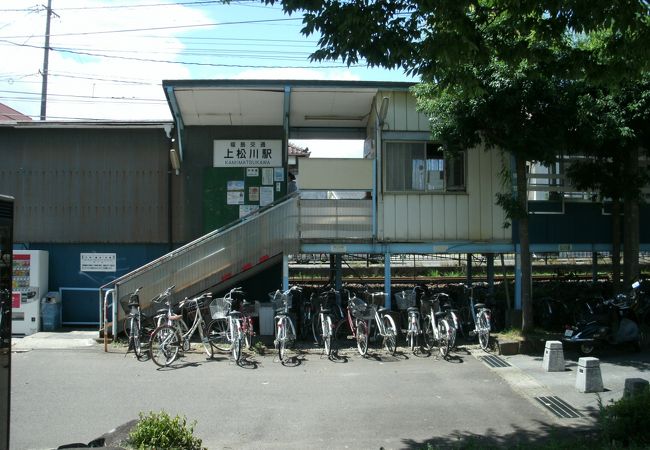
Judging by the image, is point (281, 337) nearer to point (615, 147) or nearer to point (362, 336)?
point (362, 336)

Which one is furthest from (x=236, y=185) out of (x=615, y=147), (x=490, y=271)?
(x=615, y=147)

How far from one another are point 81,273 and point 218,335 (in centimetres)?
549

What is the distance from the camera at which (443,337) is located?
33.1ft

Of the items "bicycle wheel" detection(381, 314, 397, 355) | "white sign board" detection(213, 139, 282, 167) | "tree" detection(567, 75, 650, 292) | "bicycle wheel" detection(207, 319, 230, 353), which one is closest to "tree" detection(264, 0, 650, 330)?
"tree" detection(567, 75, 650, 292)

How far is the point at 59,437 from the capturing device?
6.22 meters

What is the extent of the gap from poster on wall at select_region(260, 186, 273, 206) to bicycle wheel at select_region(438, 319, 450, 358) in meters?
5.92

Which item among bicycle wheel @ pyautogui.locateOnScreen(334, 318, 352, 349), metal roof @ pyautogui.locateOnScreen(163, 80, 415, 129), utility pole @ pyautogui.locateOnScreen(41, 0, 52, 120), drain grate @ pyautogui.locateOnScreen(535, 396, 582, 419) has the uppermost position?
utility pole @ pyautogui.locateOnScreen(41, 0, 52, 120)

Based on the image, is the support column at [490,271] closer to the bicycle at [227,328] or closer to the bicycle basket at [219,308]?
the bicycle at [227,328]

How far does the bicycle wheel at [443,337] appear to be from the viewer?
9.98 metres

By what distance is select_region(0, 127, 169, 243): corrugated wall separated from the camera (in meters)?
13.8

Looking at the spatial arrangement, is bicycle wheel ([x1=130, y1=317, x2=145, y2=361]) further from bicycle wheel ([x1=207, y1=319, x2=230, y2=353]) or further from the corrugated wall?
the corrugated wall

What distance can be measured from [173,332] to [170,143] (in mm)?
5998

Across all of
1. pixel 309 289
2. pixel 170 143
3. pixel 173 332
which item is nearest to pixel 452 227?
pixel 309 289

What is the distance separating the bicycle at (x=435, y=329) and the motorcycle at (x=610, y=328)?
2140 millimetres
